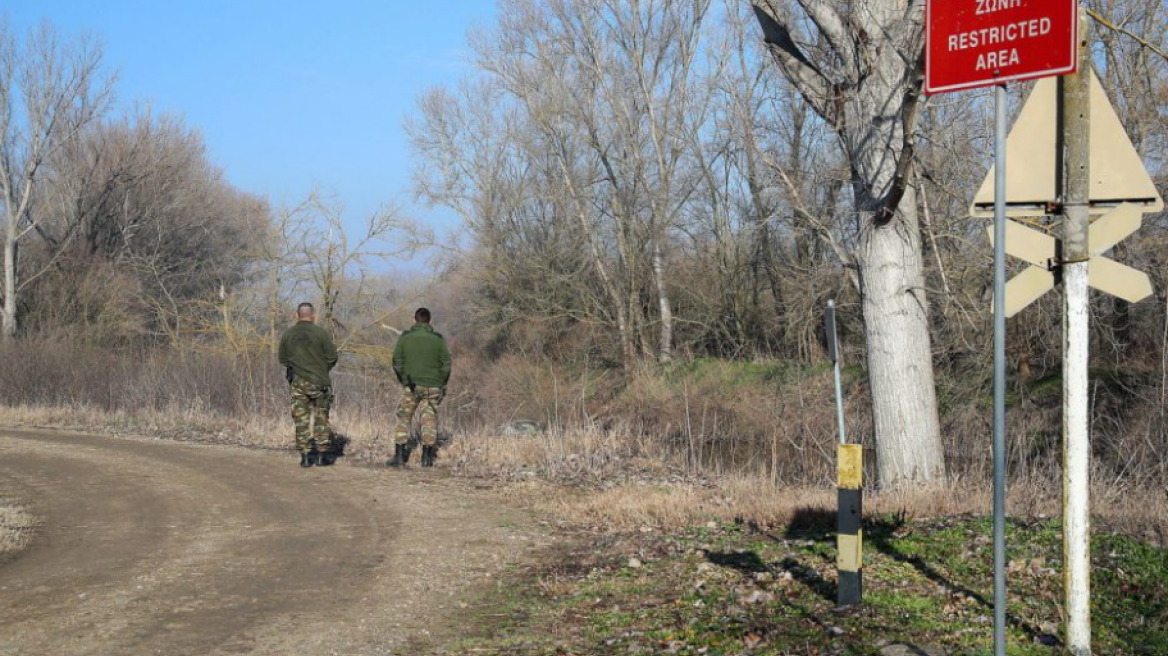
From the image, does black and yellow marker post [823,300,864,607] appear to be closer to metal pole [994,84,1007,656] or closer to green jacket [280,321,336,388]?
metal pole [994,84,1007,656]

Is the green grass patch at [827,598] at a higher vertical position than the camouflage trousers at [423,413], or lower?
lower

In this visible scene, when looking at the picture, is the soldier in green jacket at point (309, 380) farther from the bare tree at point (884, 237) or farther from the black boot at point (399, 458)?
the bare tree at point (884, 237)

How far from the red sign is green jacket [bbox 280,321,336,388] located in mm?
9846

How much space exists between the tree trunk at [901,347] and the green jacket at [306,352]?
655cm

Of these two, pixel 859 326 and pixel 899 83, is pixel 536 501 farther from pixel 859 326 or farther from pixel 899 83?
pixel 859 326

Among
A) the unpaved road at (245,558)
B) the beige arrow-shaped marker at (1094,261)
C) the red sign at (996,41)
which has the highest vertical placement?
the red sign at (996,41)

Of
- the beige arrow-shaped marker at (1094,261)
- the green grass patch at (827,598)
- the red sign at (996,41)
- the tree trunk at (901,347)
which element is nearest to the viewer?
the red sign at (996,41)

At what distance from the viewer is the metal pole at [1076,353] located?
5.28 meters

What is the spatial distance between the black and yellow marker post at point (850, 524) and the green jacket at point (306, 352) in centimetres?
834

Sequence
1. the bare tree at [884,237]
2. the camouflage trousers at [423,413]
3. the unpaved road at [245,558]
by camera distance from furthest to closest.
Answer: the camouflage trousers at [423,413] → the bare tree at [884,237] → the unpaved road at [245,558]

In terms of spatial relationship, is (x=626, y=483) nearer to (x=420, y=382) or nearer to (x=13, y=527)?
(x=420, y=382)

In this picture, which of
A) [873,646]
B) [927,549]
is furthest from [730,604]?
[927,549]

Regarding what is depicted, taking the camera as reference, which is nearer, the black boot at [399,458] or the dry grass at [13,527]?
the dry grass at [13,527]

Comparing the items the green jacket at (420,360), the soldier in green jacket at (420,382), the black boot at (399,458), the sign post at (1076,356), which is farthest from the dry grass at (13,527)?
the sign post at (1076,356)
